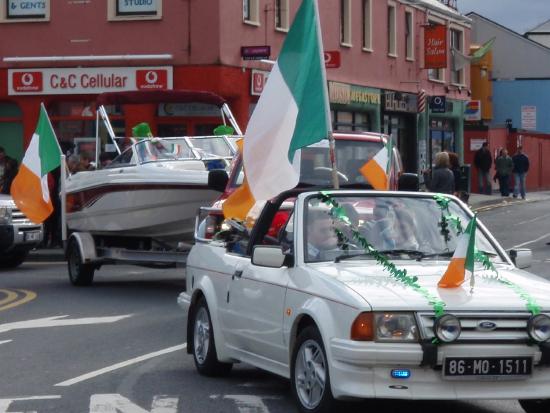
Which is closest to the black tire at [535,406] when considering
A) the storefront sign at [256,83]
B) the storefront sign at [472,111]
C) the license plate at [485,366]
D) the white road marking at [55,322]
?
the license plate at [485,366]

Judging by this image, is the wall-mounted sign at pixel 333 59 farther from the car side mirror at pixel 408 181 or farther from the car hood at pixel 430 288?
the car hood at pixel 430 288

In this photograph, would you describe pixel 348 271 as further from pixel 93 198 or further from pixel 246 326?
pixel 93 198

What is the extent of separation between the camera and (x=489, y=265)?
30.8 ft

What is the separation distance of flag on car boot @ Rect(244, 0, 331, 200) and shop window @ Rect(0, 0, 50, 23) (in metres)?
23.4

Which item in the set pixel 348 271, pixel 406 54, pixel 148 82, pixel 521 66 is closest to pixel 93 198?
pixel 348 271

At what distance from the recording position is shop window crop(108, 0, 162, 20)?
33344 mm

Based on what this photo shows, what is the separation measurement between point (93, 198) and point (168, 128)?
15.0 meters

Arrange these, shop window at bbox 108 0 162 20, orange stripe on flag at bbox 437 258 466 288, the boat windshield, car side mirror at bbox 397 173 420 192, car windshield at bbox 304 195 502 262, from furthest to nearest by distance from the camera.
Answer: shop window at bbox 108 0 162 20 < the boat windshield < car side mirror at bbox 397 173 420 192 < car windshield at bbox 304 195 502 262 < orange stripe on flag at bbox 437 258 466 288

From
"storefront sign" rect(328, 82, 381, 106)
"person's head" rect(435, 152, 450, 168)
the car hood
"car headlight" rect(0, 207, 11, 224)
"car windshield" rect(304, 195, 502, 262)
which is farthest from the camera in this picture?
"storefront sign" rect(328, 82, 381, 106)

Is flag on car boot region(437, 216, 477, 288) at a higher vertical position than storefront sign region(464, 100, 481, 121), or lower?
lower

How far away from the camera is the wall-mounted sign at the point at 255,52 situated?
32531mm

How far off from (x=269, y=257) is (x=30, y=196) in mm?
11064

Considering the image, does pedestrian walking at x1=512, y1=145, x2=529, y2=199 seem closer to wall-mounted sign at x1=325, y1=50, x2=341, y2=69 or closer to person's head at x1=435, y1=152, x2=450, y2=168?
wall-mounted sign at x1=325, y1=50, x2=341, y2=69

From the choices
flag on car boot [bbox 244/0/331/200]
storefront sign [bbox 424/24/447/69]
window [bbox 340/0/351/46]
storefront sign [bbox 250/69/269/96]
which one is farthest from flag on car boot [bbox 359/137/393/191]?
storefront sign [bbox 424/24/447/69]
